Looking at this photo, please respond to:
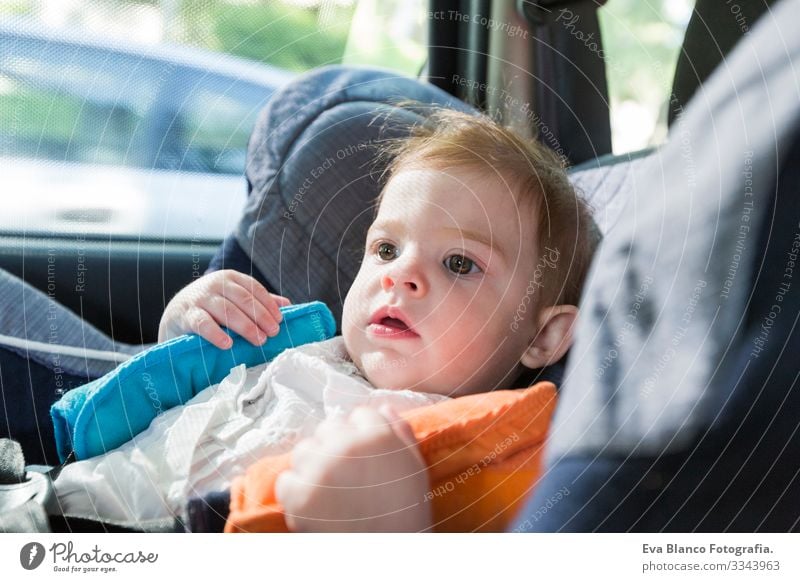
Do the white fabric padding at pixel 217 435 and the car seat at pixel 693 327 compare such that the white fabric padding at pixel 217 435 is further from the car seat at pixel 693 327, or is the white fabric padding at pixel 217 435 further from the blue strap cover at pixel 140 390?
the car seat at pixel 693 327

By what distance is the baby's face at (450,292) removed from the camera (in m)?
0.56

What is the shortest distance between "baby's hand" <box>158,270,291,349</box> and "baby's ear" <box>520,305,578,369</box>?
181 millimetres

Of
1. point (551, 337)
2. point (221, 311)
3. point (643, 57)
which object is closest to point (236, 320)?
point (221, 311)

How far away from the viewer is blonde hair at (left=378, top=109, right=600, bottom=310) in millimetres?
590

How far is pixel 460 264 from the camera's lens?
1.85 ft

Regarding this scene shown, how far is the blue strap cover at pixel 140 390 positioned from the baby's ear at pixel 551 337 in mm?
180

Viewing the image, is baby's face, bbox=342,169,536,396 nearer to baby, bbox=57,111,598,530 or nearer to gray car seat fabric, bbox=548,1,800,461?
baby, bbox=57,111,598,530

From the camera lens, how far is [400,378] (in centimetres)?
56

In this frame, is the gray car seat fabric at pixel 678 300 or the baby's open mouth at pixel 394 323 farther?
the baby's open mouth at pixel 394 323

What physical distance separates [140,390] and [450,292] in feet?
0.71

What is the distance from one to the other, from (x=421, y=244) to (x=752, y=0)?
313mm

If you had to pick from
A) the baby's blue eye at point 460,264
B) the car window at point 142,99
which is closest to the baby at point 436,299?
the baby's blue eye at point 460,264

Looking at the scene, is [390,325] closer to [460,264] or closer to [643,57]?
[460,264]
